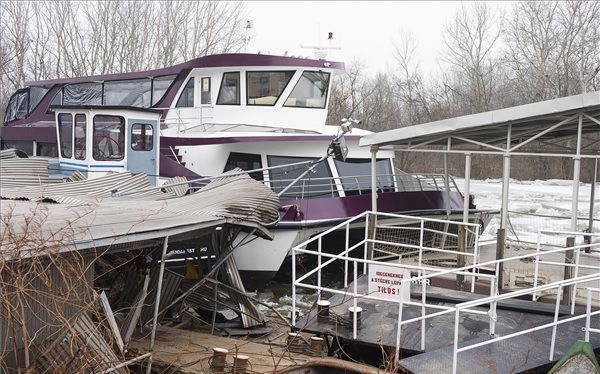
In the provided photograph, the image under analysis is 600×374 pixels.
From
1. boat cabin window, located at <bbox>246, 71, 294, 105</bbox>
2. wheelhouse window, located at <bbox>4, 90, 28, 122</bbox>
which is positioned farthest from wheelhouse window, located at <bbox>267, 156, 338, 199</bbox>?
wheelhouse window, located at <bbox>4, 90, 28, 122</bbox>

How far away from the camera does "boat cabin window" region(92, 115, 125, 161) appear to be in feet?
43.1

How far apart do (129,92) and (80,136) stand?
14.2ft

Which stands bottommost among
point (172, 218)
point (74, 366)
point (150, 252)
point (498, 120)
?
point (74, 366)

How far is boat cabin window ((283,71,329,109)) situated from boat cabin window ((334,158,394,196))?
86.2 inches

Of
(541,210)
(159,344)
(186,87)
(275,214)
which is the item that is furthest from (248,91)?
(541,210)

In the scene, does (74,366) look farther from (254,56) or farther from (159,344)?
(254,56)

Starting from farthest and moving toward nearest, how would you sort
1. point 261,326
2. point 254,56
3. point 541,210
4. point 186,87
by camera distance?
1. point 541,210
2. point 186,87
3. point 254,56
4. point 261,326

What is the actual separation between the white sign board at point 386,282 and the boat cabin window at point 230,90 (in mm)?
9030

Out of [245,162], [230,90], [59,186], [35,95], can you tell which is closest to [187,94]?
[230,90]

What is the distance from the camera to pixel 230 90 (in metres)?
15.2

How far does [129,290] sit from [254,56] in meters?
7.86

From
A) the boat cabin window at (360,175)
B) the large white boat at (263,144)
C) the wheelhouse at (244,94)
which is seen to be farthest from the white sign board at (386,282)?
the wheelhouse at (244,94)

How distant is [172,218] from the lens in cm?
723

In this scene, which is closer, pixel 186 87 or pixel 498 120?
pixel 498 120
